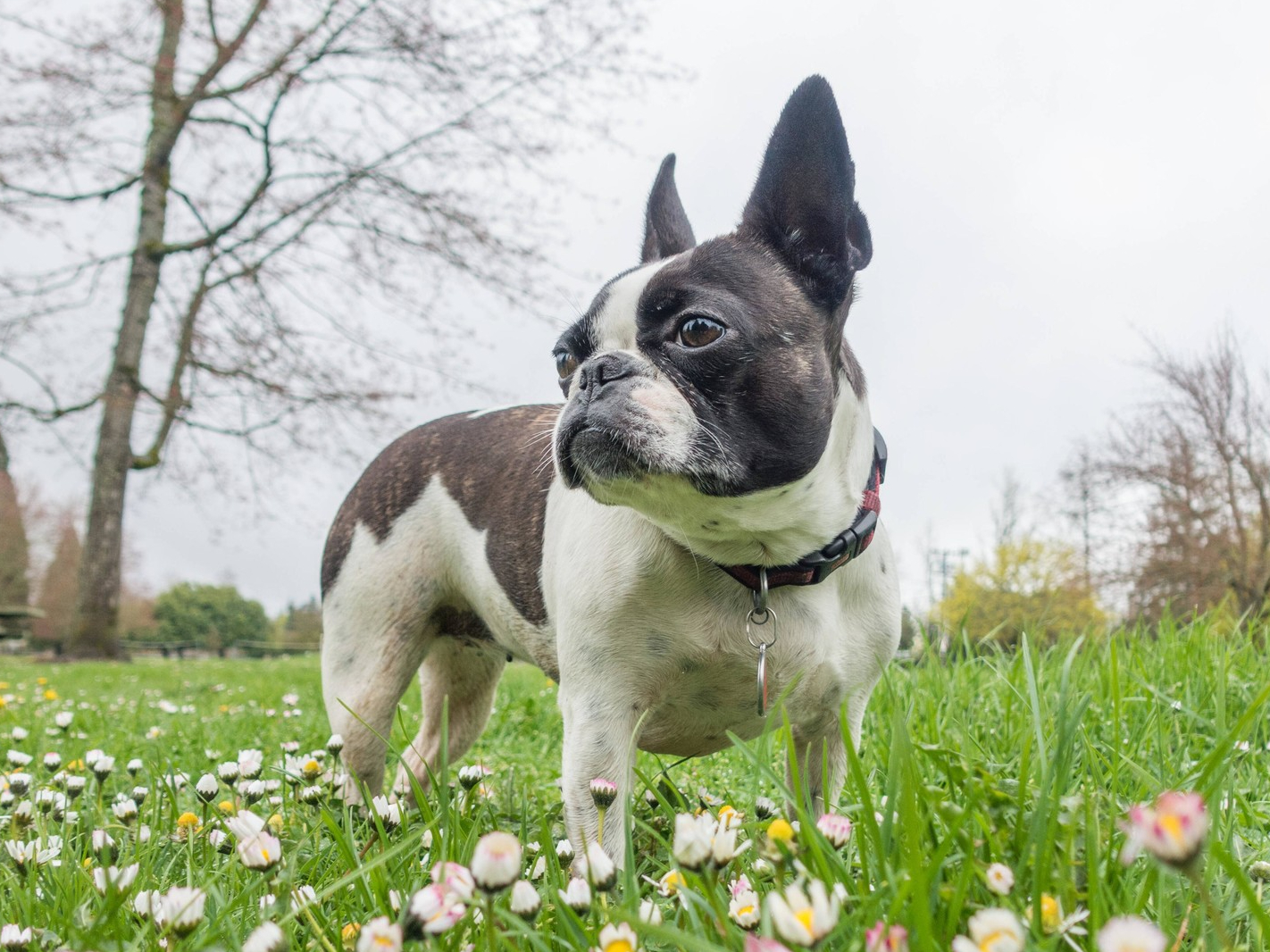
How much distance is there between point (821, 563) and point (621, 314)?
2.69ft

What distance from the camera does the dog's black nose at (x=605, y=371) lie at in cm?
226

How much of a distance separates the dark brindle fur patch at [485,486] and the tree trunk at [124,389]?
39.2 feet

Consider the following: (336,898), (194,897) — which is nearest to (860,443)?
(336,898)

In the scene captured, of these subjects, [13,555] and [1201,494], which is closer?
[1201,494]

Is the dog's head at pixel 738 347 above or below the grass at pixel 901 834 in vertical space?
above

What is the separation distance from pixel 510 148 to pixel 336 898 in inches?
539

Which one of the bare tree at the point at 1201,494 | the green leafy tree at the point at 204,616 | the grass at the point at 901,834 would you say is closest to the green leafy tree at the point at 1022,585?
the bare tree at the point at 1201,494

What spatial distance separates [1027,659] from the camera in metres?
2.06

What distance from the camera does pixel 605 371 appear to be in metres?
2.26

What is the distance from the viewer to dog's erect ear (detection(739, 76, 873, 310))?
247 centimetres

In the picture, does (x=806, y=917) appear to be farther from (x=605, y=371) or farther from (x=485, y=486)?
(x=485, y=486)

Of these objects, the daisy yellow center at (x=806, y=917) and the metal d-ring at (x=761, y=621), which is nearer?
the daisy yellow center at (x=806, y=917)

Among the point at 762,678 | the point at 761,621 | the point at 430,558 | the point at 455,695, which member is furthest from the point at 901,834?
the point at 455,695

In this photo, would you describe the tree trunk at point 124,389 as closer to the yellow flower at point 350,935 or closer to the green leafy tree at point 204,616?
the yellow flower at point 350,935
